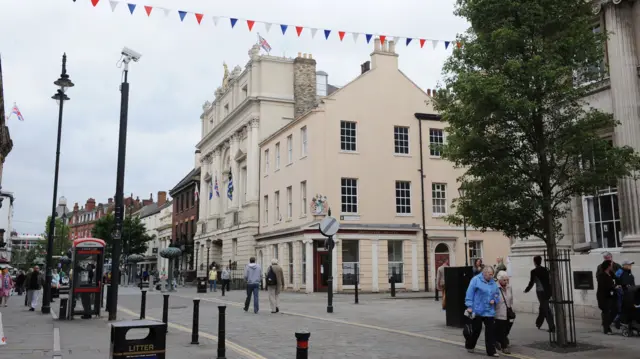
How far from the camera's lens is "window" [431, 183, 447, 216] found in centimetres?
3478

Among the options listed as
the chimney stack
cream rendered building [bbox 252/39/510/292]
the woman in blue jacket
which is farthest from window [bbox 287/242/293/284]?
the woman in blue jacket

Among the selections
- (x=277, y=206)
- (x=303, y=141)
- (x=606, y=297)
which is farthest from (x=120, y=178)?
(x=277, y=206)

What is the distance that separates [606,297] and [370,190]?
21876 mm

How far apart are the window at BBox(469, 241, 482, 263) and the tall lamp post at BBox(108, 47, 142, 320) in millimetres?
24450

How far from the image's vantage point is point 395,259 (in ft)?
108

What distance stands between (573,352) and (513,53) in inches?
223

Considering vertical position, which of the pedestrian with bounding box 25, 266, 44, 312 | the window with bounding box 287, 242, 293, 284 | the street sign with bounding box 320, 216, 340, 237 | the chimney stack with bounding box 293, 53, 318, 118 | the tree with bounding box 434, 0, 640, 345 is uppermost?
the chimney stack with bounding box 293, 53, 318, 118

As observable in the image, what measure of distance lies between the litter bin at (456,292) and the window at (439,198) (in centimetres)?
2144

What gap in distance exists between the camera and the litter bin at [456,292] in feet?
43.6

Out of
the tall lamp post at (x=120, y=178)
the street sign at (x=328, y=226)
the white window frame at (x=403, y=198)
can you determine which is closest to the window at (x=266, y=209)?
the white window frame at (x=403, y=198)

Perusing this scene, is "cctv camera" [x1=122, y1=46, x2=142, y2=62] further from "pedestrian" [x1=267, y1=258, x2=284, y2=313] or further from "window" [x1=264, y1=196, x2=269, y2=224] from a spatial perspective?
"window" [x1=264, y1=196, x2=269, y2=224]

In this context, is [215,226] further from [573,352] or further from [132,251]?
[573,352]

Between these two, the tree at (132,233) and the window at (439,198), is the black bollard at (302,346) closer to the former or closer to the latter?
the window at (439,198)

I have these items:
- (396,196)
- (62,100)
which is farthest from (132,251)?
(62,100)
